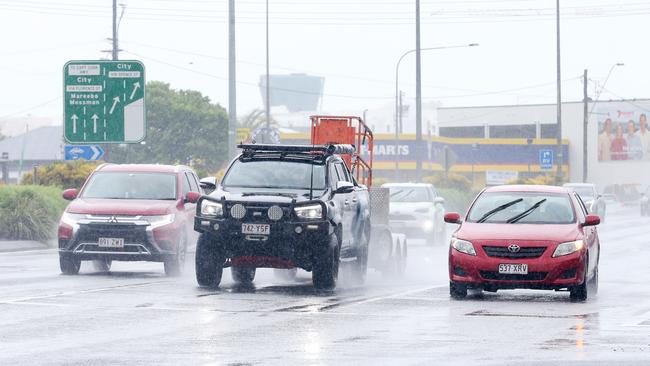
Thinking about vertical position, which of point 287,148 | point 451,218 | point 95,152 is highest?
point 95,152

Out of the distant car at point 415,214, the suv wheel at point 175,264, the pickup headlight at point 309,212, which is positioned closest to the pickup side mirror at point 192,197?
the suv wheel at point 175,264

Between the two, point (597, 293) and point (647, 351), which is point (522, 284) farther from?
point (647, 351)

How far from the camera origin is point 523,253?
18.2 m

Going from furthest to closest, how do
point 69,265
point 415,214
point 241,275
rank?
1. point 415,214
2. point 69,265
3. point 241,275

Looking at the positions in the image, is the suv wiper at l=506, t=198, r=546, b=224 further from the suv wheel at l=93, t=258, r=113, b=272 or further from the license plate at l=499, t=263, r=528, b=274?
the suv wheel at l=93, t=258, r=113, b=272

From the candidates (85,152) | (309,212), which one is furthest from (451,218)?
(85,152)

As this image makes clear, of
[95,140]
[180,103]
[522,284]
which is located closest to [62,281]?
[522,284]

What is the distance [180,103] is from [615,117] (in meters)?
36.6

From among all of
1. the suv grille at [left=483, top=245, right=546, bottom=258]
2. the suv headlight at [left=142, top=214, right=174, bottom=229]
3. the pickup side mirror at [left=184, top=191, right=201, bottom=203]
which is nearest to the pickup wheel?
the suv headlight at [left=142, top=214, right=174, bottom=229]

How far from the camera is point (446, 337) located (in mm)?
13633

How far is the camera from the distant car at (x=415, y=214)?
38.8 metres

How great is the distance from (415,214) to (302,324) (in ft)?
79.4

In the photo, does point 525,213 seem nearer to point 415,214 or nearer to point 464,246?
point 464,246

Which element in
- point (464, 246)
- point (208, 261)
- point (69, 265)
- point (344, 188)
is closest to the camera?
point (464, 246)
